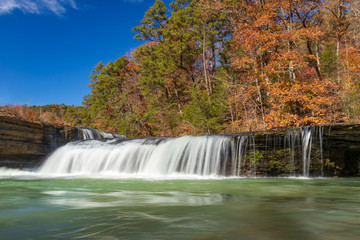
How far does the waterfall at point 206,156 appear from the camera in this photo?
8047 mm

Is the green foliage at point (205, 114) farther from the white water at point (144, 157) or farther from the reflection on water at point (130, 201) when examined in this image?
the reflection on water at point (130, 201)

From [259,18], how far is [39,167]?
13981 millimetres

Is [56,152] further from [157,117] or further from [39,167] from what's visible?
[157,117]

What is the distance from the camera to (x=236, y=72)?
738 inches

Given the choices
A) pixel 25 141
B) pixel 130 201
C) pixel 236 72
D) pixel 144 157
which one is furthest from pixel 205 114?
pixel 130 201

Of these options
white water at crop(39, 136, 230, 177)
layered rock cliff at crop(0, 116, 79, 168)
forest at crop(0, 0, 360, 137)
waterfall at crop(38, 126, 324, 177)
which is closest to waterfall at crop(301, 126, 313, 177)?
waterfall at crop(38, 126, 324, 177)

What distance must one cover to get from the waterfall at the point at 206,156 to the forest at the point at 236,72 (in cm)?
450

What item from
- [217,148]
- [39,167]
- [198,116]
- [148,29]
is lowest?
[39,167]

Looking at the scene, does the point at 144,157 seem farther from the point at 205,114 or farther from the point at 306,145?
the point at 205,114

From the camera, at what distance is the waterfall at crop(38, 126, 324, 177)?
317 inches

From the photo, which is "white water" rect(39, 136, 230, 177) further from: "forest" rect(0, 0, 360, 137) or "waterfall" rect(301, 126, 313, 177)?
"forest" rect(0, 0, 360, 137)

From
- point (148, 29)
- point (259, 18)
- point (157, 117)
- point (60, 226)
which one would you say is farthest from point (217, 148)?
point (148, 29)

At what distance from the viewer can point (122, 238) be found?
67.0 inches

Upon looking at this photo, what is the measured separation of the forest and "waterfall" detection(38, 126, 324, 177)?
450cm
